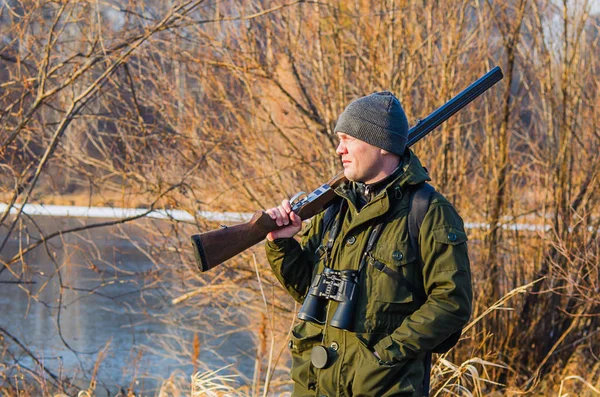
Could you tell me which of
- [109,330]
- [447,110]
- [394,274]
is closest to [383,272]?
[394,274]

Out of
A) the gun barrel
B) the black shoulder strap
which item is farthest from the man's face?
the gun barrel

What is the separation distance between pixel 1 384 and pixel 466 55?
18.9ft

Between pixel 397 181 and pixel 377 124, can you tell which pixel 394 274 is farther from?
pixel 377 124

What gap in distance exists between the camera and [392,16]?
8.35 m

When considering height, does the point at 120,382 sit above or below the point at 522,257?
below

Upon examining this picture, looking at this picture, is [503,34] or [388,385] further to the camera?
[503,34]

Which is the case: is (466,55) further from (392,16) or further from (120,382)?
(120,382)

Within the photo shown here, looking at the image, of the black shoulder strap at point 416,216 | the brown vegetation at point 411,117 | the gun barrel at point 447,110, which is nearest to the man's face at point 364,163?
the black shoulder strap at point 416,216

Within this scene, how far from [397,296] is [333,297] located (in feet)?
0.75

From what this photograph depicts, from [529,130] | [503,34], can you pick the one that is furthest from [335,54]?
[529,130]

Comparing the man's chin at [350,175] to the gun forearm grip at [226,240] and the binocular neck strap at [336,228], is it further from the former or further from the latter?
the gun forearm grip at [226,240]

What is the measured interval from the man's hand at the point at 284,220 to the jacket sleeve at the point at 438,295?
0.55m

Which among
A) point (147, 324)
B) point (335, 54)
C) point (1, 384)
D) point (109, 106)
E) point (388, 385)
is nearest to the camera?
point (388, 385)

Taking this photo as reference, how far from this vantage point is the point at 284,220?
3.18 m
